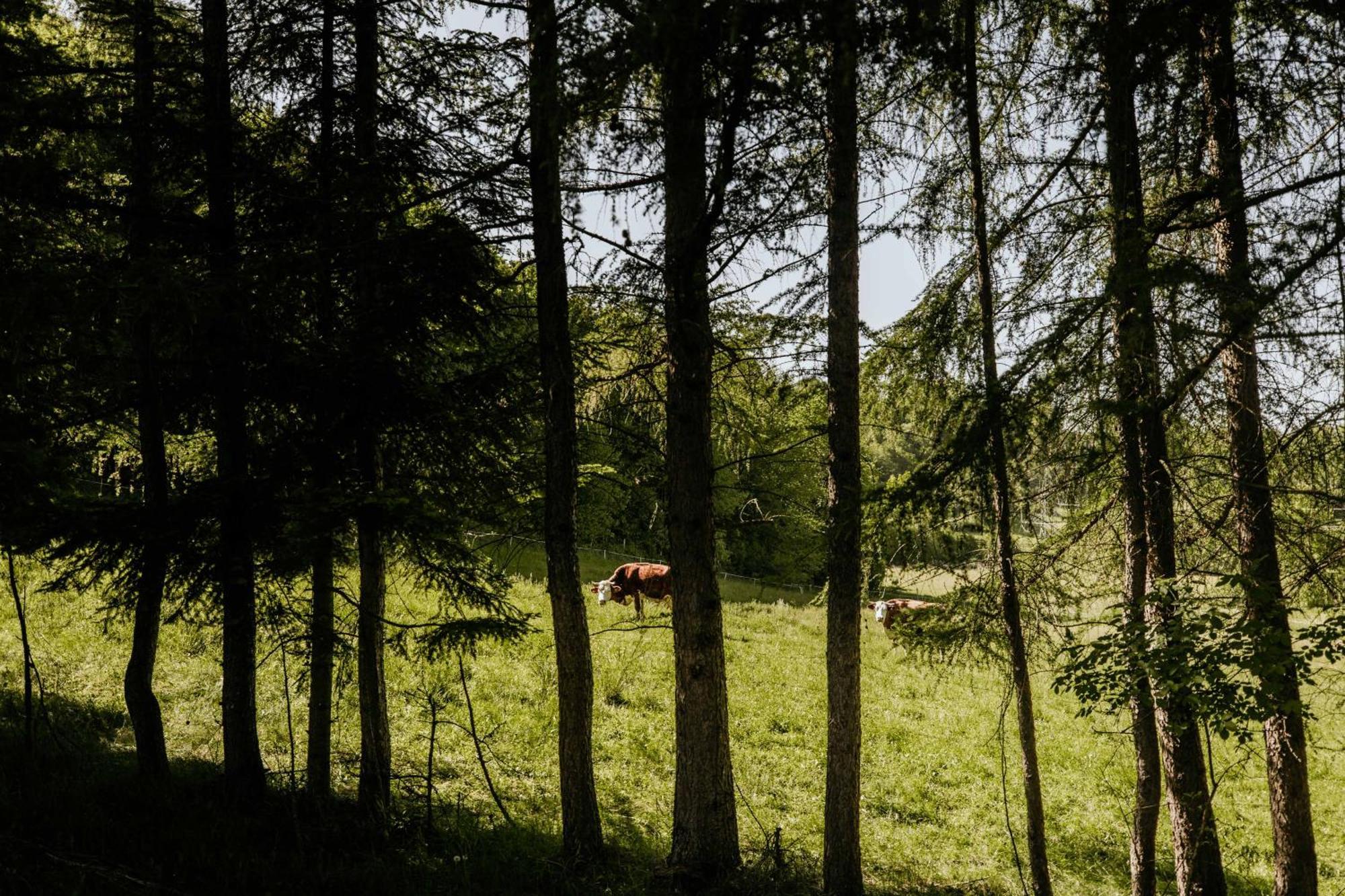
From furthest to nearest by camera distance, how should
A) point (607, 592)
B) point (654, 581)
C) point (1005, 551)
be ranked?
1. point (607, 592)
2. point (654, 581)
3. point (1005, 551)

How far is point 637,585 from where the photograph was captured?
23359 millimetres

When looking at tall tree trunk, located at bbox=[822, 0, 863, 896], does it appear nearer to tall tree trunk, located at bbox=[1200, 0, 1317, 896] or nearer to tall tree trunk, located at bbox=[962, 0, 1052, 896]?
tall tree trunk, located at bbox=[962, 0, 1052, 896]

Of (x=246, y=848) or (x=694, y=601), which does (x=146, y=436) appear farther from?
(x=694, y=601)

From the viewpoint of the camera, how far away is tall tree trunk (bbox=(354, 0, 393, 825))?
7.51m

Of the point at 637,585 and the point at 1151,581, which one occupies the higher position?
the point at 1151,581

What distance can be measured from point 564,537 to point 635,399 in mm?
1591

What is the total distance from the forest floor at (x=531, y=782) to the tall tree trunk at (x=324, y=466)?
0.31m

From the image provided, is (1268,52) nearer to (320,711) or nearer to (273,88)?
(273,88)

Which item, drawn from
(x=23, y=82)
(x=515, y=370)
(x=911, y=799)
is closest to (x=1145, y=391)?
(x=515, y=370)

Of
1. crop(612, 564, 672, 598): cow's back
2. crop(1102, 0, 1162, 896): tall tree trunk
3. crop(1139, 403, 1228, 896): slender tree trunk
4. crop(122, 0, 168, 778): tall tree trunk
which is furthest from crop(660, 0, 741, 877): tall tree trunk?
crop(612, 564, 672, 598): cow's back

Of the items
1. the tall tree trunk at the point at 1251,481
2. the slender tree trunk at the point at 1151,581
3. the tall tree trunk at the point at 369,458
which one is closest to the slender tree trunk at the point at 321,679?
the tall tree trunk at the point at 369,458

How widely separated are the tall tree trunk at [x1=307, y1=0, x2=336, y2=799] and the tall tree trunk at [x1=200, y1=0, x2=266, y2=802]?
569mm

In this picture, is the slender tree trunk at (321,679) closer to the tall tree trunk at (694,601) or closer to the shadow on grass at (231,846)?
the shadow on grass at (231,846)

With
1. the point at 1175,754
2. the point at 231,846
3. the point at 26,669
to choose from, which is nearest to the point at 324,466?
the point at 26,669
